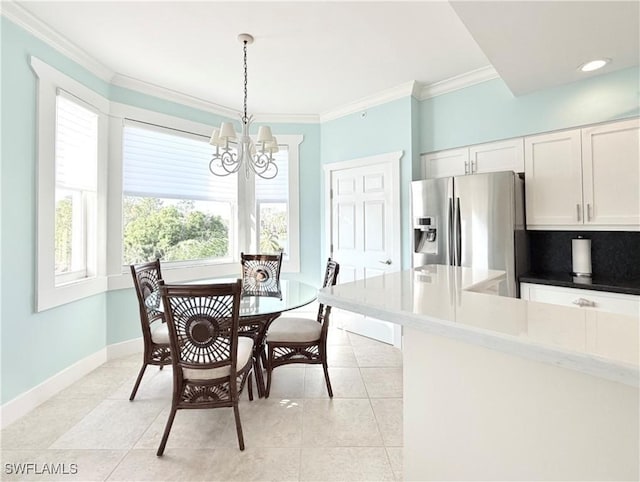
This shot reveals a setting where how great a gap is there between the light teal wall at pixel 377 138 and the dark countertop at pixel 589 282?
1179mm

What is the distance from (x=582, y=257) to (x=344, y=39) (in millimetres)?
2645

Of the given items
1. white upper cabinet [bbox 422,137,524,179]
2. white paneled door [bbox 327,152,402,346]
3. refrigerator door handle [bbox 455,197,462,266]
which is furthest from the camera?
white paneled door [bbox 327,152,402,346]

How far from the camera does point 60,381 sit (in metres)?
2.50

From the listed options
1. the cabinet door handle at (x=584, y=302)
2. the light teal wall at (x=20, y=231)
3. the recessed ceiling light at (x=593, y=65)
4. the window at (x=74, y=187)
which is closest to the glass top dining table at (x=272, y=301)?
the light teal wall at (x=20, y=231)

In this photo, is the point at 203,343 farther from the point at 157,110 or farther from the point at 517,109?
the point at 517,109

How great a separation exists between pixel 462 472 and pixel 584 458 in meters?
0.31

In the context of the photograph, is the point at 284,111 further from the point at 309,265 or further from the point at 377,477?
the point at 377,477

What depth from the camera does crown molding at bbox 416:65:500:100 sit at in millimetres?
2936

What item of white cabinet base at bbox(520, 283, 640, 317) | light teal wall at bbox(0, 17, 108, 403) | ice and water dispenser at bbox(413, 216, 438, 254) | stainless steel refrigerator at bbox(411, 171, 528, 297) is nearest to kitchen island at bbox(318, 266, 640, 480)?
white cabinet base at bbox(520, 283, 640, 317)

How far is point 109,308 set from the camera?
310 cm

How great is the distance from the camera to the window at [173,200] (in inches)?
129

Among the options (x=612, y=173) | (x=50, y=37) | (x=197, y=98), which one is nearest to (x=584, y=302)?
(x=612, y=173)

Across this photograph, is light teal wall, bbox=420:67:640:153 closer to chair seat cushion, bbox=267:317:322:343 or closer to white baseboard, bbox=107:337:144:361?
chair seat cushion, bbox=267:317:322:343

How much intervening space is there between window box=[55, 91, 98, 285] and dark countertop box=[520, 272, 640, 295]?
12.8 ft
